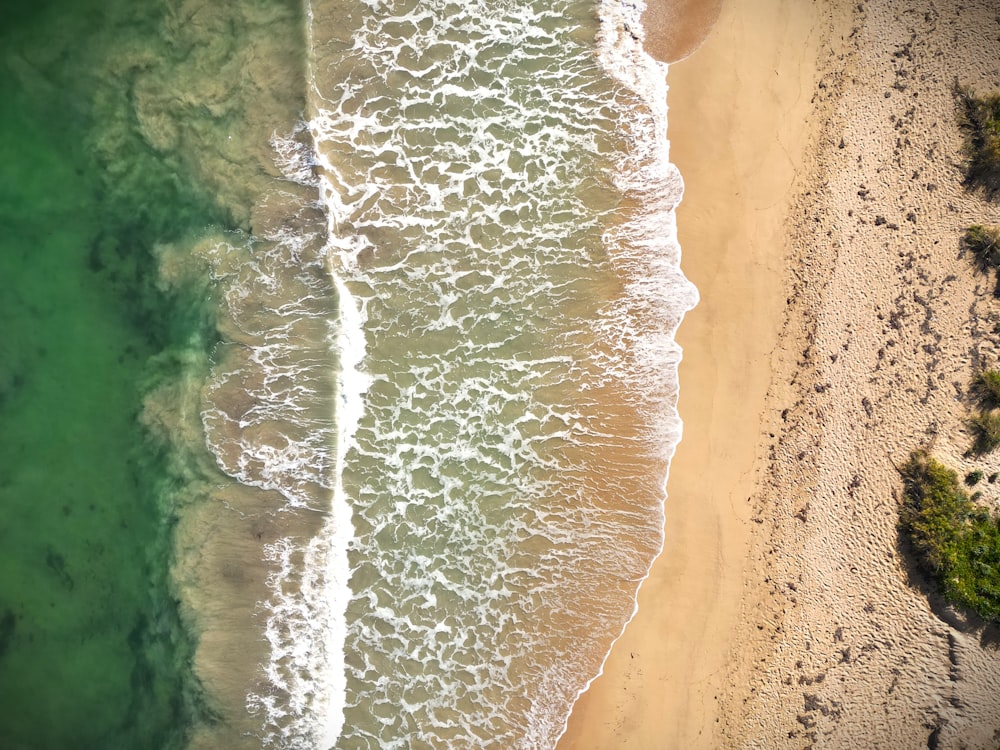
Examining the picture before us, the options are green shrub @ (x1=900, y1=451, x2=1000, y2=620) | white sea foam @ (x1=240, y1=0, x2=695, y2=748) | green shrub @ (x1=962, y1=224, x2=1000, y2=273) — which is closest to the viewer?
white sea foam @ (x1=240, y1=0, x2=695, y2=748)

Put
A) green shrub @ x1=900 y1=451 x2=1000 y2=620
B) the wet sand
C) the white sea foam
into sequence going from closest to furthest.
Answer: the white sea foam → green shrub @ x1=900 y1=451 x2=1000 y2=620 → the wet sand

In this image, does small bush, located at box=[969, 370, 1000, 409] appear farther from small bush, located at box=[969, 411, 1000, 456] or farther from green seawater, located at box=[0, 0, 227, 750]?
green seawater, located at box=[0, 0, 227, 750]

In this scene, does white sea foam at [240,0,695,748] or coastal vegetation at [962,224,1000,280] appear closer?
white sea foam at [240,0,695,748]

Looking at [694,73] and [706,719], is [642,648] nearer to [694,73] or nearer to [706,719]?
[706,719]

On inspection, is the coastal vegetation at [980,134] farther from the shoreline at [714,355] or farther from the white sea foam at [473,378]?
the white sea foam at [473,378]

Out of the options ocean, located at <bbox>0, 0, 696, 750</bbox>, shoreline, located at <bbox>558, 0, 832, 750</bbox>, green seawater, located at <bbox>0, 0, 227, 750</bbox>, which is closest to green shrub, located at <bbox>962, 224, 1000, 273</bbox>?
shoreline, located at <bbox>558, 0, 832, 750</bbox>

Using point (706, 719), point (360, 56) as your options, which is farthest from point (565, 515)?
point (360, 56)
